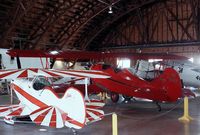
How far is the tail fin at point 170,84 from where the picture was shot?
29.0 ft

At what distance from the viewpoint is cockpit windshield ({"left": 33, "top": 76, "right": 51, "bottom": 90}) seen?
7092 millimetres

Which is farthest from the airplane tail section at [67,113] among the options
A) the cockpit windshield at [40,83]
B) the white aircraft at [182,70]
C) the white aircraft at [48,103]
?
the white aircraft at [182,70]

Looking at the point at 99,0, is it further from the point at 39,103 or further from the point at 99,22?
the point at 39,103

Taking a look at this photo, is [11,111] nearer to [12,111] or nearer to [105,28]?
[12,111]

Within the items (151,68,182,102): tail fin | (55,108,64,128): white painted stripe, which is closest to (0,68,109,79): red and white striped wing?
(55,108,64,128): white painted stripe

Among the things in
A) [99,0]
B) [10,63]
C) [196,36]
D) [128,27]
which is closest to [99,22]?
[128,27]

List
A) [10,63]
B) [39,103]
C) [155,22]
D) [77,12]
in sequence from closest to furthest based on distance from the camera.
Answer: [39,103] < [10,63] < [77,12] < [155,22]

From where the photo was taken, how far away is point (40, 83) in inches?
283

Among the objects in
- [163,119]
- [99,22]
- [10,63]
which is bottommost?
[163,119]

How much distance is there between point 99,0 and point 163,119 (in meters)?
14.2

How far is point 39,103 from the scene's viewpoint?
A: 662 cm

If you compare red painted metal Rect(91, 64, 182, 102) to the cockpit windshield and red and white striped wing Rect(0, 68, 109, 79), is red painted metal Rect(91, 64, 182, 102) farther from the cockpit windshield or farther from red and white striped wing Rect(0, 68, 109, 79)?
the cockpit windshield

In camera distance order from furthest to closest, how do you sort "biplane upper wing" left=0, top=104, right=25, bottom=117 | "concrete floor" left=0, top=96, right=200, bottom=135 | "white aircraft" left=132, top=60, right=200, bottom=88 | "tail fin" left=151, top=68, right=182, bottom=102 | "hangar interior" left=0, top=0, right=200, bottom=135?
"hangar interior" left=0, top=0, right=200, bottom=135, "white aircraft" left=132, top=60, right=200, bottom=88, "tail fin" left=151, top=68, right=182, bottom=102, "biplane upper wing" left=0, top=104, right=25, bottom=117, "concrete floor" left=0, top=96, right=200, bottom=135

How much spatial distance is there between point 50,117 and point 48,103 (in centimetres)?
56
